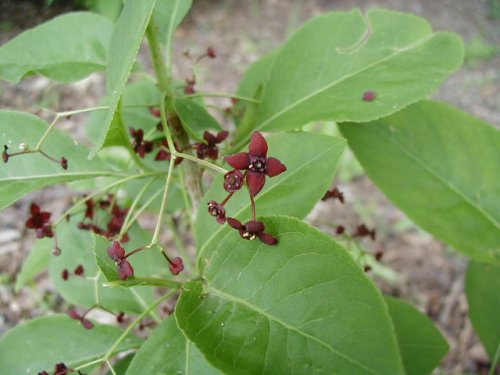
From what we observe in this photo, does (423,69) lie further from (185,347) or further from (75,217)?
(75,217)

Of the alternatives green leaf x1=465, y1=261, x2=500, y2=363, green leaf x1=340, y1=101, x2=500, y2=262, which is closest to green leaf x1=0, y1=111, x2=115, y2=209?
green leaf x1=340, y1=101, x2=500, y2=262

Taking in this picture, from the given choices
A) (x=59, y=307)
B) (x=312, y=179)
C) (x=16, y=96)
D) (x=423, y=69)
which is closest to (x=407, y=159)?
(x=423, y=69)

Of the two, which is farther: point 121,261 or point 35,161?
point 35,161

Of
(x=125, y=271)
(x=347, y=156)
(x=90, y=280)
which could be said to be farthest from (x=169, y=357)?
(x=347, y=156)

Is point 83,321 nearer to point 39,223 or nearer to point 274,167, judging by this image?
point 39,223

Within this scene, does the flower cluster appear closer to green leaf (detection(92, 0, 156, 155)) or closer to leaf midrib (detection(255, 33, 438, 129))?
green leaf (detection(92, 0, 156, 155))

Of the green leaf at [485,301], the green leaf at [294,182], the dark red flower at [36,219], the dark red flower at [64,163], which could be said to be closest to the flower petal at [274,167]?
the green leaf at [294,182]

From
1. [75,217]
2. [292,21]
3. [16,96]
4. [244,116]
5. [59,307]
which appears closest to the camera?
[244,116]
